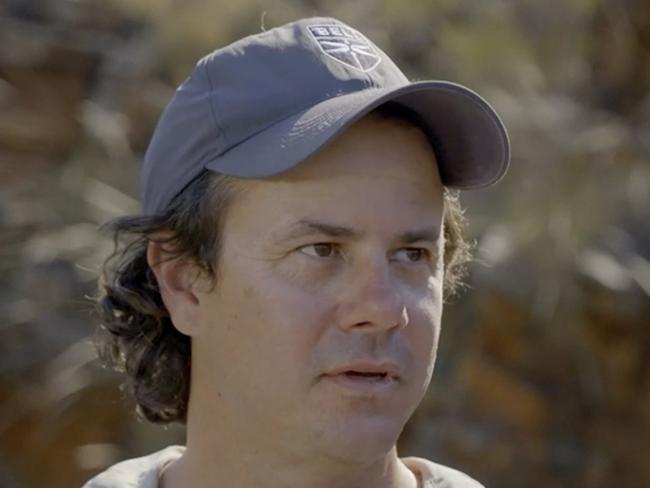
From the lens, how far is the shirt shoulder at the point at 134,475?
2.64 metres

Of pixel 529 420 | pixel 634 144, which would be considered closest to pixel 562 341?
pixel 529 420

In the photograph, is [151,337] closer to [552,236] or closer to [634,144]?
[552,236]

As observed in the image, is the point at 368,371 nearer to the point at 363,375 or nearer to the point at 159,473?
the point at 363,375

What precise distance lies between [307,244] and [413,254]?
174mm

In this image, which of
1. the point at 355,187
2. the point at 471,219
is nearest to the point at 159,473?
the point at 355,187

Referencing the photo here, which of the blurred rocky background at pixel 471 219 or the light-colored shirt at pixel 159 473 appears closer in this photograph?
the light-colored shirt at pixel 159 473

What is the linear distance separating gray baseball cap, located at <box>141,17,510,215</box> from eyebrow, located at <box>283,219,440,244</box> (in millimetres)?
96

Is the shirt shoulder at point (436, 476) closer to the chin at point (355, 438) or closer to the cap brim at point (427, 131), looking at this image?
the chin at point (355, 438)

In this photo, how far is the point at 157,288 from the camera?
9.16 ft

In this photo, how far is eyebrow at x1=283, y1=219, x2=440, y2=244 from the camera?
2.30 metres

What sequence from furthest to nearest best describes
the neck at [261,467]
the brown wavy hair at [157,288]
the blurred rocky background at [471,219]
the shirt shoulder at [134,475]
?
the blurred rocky background at [471,219], the shirt shoulder at [134,475], the brown wavy hair at [157,288], the neck at [261,467]

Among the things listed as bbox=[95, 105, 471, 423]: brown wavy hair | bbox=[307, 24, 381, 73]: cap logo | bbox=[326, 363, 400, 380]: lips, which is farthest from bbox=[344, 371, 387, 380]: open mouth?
bbox=[307, 24, 381, 73]: cap logo

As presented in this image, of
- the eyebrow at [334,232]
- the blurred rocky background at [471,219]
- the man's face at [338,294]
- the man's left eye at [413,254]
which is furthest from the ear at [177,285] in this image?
the blurred rocky background at [471,219]

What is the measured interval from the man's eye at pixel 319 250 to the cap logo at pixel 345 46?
0.31 m
